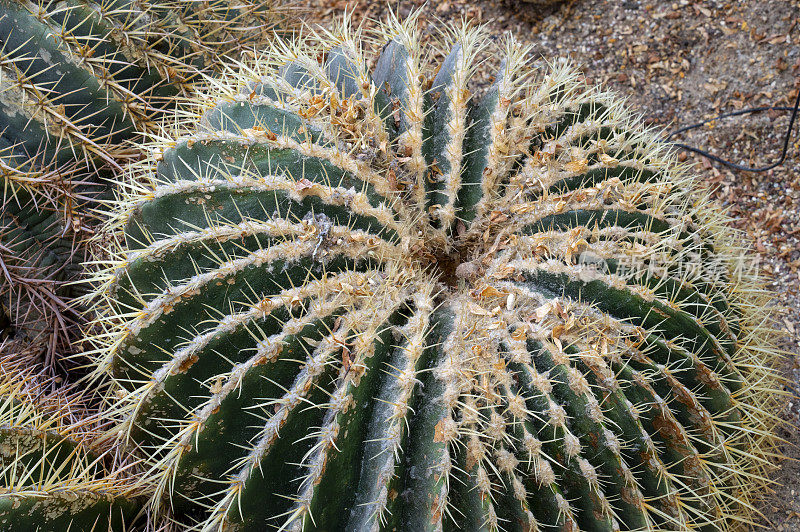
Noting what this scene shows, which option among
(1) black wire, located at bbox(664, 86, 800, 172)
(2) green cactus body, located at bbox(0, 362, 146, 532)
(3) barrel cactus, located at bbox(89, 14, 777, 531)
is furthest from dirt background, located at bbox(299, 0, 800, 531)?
(2) green cactus body, located at bbox(0, 362, 146, 532)

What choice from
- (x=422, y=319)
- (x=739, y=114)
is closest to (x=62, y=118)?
(x=422, y=319)

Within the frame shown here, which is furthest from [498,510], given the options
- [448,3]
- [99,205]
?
[448,3]

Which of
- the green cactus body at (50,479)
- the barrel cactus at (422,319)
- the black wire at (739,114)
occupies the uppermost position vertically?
the black wire at (739,114)

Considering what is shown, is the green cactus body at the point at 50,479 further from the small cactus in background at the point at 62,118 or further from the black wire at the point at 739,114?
the black wire at the point at 739,114

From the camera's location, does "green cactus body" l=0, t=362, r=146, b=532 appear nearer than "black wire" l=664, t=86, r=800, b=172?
Yes

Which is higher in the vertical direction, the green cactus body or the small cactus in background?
the small cactus in background

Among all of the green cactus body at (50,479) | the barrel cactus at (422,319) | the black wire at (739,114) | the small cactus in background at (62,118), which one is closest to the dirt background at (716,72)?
the black wire at (739,114)

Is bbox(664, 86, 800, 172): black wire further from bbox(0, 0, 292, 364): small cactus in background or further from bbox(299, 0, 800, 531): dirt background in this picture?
bbox(0, 0, 292, 364): small cactus in background
